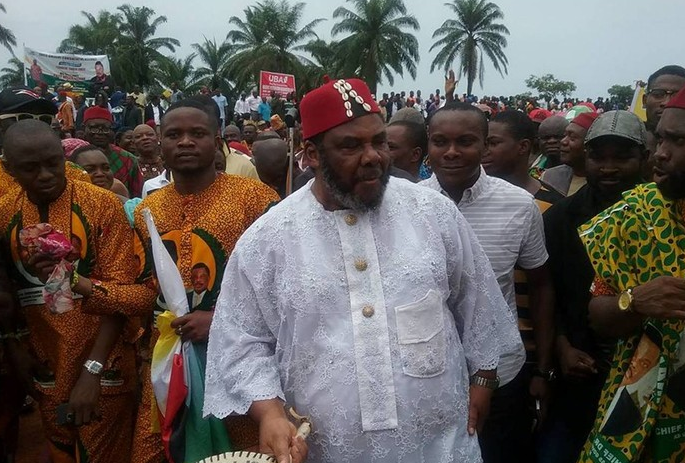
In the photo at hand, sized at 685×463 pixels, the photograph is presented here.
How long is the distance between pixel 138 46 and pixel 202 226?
5314 centimetres

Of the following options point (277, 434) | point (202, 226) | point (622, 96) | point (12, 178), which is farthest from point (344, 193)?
point (622, 96)

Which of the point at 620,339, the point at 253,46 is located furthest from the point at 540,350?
the point at 253,46

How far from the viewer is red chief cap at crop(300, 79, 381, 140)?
2354 millimetres

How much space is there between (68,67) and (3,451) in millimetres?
23904

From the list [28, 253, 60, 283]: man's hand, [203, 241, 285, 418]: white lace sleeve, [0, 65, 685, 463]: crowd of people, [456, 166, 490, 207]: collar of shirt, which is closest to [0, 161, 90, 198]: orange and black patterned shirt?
[0, 65, 685, 463]: crowd of people

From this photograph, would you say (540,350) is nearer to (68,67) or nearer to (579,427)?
(579,427)

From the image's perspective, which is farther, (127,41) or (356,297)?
(127,41)

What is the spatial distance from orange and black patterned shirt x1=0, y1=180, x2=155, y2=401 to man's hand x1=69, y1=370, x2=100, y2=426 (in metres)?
0.14

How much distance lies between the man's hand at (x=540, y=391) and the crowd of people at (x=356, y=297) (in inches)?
0.4

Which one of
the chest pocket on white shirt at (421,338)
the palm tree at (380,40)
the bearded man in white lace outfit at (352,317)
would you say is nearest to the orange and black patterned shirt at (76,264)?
the bearded man in white lace outfit at (352,317)

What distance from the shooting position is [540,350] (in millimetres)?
3432

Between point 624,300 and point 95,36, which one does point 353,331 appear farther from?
point 95,36

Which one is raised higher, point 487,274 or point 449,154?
point 449,154

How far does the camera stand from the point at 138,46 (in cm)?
5219
